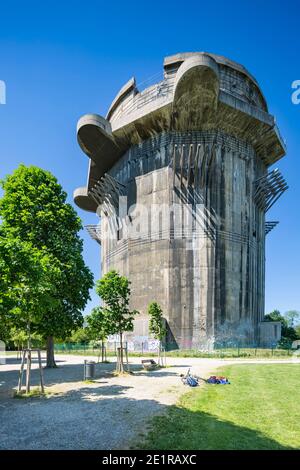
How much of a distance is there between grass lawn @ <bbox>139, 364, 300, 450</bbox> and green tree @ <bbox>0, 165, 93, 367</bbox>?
35.0 feet

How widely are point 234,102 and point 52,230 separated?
32634 millimetres

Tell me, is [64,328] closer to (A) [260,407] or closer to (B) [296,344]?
(A) [260,407]

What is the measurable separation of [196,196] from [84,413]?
37617 millimetres

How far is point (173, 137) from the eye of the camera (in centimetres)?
4734

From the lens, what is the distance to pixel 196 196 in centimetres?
4625

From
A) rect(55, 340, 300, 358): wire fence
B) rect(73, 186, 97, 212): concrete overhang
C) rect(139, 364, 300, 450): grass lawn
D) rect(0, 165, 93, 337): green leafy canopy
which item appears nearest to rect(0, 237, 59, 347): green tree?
rect(0, 165, 93, 337): green leafy canopy

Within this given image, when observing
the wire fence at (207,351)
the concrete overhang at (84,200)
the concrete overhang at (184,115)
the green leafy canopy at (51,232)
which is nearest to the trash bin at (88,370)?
the green leafy canopy at (51,232)

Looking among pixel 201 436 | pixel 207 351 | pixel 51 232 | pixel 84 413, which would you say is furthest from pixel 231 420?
pixel 207 351

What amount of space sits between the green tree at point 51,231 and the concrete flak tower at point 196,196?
22.3 m

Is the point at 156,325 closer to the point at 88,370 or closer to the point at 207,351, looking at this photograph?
the point at 207,351

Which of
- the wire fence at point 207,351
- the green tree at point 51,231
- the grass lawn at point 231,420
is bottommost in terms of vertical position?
the wire fence at point 207,351

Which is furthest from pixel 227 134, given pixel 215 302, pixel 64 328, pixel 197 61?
pixel 64 328

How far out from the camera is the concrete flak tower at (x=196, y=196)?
1735 inches

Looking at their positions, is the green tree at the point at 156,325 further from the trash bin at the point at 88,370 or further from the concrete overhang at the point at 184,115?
the concrete overhang at the point at 184,115
